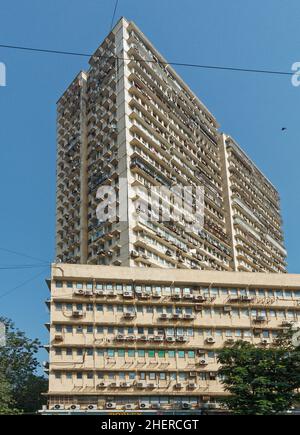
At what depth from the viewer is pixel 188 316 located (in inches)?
1651

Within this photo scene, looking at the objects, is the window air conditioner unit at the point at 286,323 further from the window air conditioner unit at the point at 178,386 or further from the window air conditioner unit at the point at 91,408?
the window air conditioner unit at the point at 91,408

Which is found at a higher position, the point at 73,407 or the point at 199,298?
the point at 199,298

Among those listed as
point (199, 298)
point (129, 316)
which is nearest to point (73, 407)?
point (129, 316)

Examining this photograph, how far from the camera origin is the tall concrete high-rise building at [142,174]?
5369 cm

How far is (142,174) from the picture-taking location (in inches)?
2181

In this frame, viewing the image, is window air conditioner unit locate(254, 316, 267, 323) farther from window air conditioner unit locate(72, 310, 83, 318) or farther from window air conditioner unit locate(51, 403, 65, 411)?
window air conditioner unit locate(51, 403, 65, 411)

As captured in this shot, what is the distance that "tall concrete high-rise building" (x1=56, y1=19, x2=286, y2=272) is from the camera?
176 feet

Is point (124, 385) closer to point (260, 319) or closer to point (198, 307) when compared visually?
point (198, 307)

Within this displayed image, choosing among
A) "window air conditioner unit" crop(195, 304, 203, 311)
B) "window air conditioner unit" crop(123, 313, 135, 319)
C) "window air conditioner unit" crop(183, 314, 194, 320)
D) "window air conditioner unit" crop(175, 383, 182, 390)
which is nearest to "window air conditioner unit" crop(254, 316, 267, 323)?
"window air conditioner unit" crop(195, 304, 203, 311)

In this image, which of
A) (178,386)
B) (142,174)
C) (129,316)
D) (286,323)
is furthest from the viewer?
(142,174)

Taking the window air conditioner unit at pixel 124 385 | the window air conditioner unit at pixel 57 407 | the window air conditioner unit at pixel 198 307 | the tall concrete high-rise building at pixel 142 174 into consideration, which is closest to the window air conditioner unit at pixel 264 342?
the window air conditioner unit at pixel 198 307

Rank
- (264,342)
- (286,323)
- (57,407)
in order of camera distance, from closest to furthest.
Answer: (57,407), (264,342), (286,323)

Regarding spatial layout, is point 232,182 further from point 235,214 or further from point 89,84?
point 89,84

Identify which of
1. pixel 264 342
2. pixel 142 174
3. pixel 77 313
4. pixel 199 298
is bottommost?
pixel 264 342
